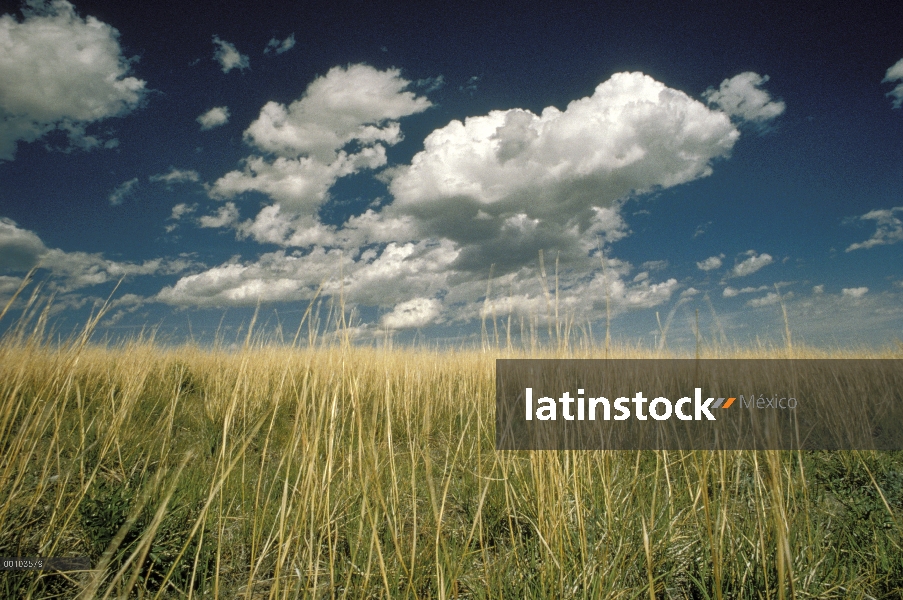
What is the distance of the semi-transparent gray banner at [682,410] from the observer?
1.80 metres

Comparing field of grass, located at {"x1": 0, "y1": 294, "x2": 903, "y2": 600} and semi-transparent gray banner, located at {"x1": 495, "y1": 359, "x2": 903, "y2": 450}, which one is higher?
semi-transparent gray banner, located at {"x1": 495, "y1": 359, "x2": 903, "y2": 450}

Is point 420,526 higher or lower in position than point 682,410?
lower

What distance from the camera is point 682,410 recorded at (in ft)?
13.4

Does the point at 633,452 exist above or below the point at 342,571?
above

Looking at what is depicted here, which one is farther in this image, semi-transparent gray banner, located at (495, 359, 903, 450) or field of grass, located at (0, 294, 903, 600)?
semi-transparent gray banner, located at (495, 359, 903, 450)

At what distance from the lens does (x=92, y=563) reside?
178 cm

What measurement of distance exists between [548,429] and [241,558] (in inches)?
53.9

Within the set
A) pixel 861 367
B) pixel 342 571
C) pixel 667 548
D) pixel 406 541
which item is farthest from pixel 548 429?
pixel 861 367

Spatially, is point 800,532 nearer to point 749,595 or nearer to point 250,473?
point 749,595

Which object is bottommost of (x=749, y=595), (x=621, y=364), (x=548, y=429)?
(x=749, y=595)

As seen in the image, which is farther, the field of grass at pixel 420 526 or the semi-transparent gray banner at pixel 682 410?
the semi-transparent gray banner at pixel 682 410

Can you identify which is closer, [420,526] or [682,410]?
[420,526]

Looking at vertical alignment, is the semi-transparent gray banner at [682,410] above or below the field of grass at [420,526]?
above

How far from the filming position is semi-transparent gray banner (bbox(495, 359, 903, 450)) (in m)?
1.80
